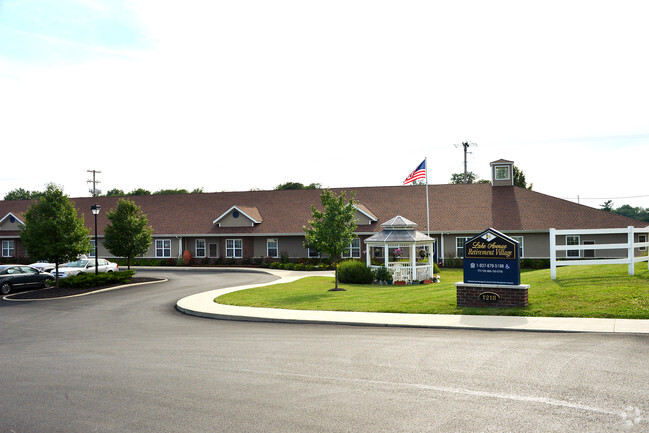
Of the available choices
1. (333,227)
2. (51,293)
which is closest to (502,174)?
(333,227)

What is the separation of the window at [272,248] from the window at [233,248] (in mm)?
Result: 2462

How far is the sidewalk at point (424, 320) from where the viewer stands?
1287 cm

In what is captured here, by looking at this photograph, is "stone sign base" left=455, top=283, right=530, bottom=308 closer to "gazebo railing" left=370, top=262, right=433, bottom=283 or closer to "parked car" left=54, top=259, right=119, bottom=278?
"gazebo railing" left=370, top=262, right=433, bottom=283

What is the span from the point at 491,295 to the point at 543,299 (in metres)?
1.57

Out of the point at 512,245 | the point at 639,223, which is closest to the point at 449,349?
the point at 512,245

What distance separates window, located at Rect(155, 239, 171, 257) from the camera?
48.6 metres

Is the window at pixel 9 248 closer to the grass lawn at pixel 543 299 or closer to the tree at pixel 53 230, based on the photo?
the tree at pixel 53 230

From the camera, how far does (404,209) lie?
44688 millimetres

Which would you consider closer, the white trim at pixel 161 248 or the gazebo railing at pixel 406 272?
the gazebo railing at pixel 406 272

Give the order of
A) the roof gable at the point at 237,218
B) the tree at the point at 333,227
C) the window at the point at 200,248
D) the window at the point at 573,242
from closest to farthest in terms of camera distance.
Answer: the tree at the point at 333,227
the window at the point at 573,242
the roof gable at the point at 237,218
the window at the point at 200,248

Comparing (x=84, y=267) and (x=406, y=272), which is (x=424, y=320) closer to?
(x=406, y=272)

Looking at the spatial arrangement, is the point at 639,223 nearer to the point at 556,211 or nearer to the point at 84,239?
the point at 556,211

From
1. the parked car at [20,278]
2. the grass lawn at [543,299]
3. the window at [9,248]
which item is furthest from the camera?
the window at [9,248]

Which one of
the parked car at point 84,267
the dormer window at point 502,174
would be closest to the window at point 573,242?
the dormer window at point 502,174
